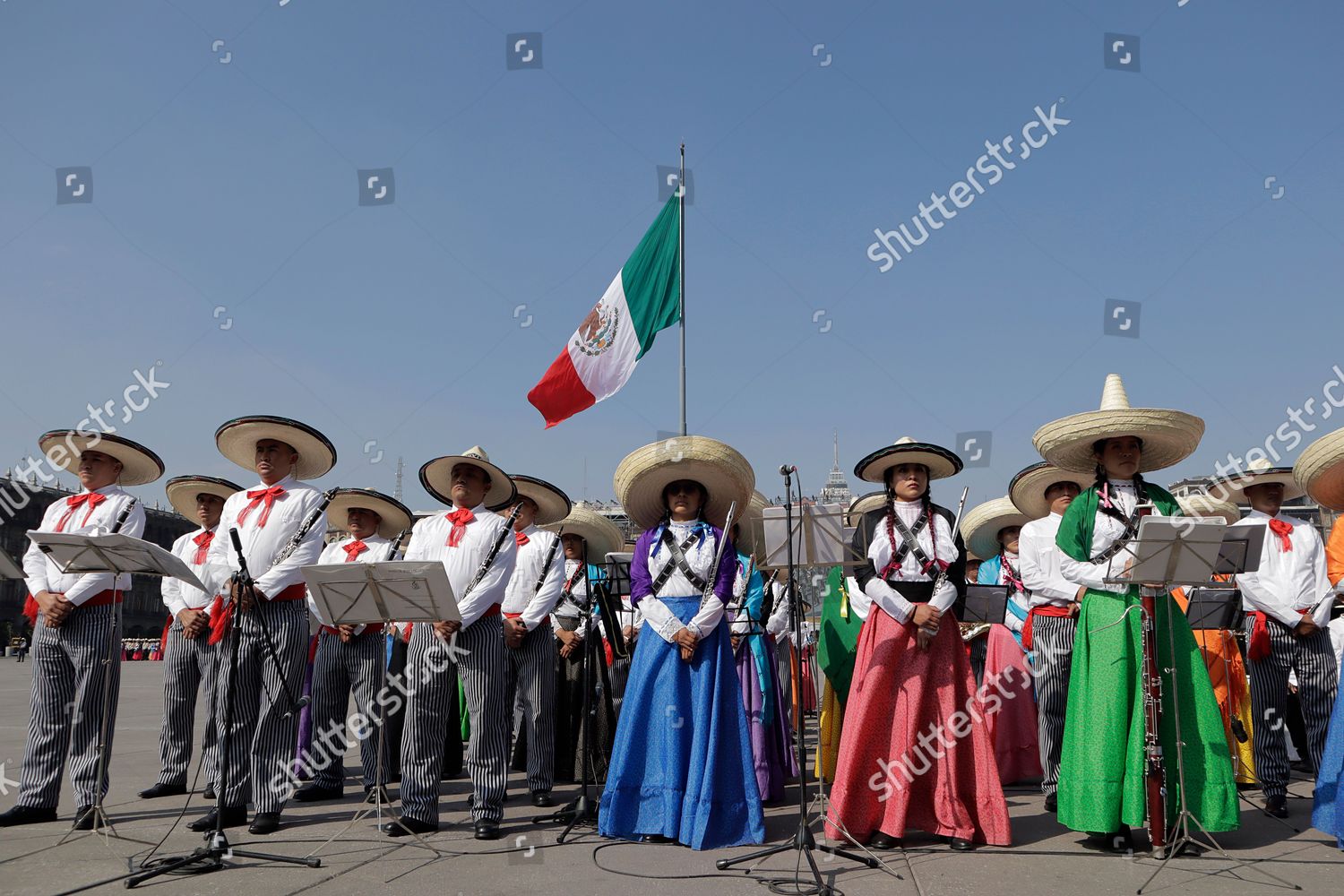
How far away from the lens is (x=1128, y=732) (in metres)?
5.39

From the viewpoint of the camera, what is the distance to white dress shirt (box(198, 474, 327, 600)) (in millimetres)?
6238

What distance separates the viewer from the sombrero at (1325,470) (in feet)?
21.6

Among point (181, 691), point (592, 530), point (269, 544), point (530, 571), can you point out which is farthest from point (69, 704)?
point (592, 530)

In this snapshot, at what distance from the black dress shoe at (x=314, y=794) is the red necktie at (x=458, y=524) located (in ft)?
8.38

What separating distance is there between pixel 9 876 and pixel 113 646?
1.82 metres

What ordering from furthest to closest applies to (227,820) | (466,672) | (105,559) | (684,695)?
(466,672)
(227,820)
(684,695)
(105,559)

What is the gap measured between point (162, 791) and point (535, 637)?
2.94 metres

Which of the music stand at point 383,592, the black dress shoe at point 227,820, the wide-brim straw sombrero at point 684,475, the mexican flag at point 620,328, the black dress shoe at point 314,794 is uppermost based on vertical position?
the mexican flag at point 620,328

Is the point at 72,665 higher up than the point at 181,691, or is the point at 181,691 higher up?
the point at 72,665

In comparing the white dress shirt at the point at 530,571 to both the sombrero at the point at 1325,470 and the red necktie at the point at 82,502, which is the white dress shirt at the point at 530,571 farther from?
the sombrero at the point at 1325,470

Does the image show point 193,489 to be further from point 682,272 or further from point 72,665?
point 682,272

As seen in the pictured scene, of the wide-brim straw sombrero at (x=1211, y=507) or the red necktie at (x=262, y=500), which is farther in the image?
the wide-brim straw sombrero at (x=1211, y=507)

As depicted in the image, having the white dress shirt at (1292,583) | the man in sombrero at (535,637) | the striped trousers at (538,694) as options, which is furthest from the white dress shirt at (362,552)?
the white dress shirt at (1292,583)

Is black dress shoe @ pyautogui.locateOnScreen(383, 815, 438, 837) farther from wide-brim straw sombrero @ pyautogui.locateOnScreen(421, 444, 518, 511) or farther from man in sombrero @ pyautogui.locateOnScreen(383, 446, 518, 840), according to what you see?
wide-brim straw sombrero @ pyautogui.locateOnScreen(421, 444, 518, 511)
